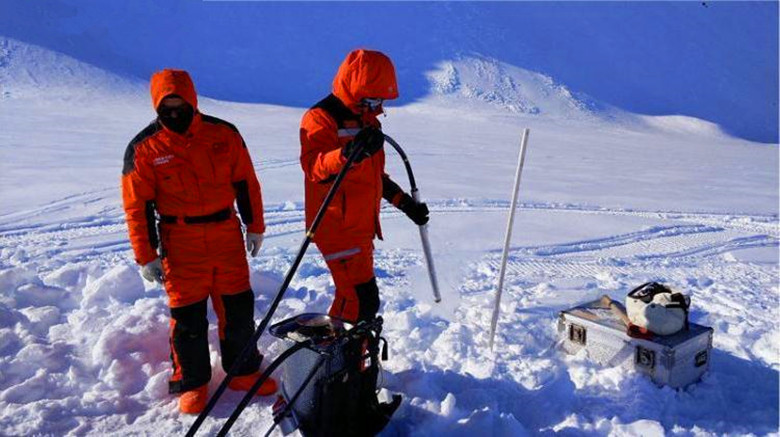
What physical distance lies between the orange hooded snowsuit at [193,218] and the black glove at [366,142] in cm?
72

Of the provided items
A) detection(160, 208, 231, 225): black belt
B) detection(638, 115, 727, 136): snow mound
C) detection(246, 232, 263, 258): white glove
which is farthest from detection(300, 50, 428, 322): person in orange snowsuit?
detection(638, 115, 727, 136): snow mound

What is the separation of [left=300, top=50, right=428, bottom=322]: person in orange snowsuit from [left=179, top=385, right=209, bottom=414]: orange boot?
2.48 feet

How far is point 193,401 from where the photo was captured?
3.25 metres

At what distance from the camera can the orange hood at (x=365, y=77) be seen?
3.08 meters

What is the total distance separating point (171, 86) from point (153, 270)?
2.80ft

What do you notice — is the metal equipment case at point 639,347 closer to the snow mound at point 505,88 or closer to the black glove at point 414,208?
the black glove at point 414,208

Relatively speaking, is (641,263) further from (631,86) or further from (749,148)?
(631,86)

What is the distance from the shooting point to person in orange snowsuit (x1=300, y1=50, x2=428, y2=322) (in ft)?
10.1

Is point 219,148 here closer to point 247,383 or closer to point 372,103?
point 372,103

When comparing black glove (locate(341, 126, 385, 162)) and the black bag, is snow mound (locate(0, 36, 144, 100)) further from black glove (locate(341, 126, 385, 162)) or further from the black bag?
the black bag

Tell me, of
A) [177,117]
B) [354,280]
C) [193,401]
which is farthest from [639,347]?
[177,117]

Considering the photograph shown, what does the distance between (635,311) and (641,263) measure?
2.87 meters

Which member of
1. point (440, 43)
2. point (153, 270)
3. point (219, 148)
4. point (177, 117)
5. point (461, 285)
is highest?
point (440, 43)

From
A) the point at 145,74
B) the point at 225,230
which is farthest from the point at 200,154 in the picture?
the point at 145,74
